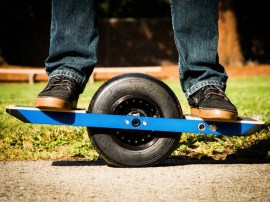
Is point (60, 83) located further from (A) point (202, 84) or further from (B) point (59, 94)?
(A) point (202, 84)

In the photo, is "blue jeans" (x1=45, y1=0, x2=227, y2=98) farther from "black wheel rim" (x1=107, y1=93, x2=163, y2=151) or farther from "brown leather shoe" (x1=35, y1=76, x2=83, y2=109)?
"black wheel rim" (x1=107, y1=93, x2=163, y2=151)

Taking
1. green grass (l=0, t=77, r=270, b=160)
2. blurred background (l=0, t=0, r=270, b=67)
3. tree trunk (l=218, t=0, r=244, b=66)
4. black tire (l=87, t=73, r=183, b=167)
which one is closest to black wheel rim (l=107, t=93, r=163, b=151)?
black tire (l=87, t=73, r=183, b=167)

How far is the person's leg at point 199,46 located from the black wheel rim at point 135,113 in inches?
11.0

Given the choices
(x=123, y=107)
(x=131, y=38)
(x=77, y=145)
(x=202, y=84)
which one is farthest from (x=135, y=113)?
(x=131, y=38)

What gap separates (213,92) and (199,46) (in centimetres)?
29

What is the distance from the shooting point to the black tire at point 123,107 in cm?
220

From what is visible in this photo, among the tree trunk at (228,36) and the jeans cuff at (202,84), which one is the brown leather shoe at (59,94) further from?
the tree trunk at (228,36)

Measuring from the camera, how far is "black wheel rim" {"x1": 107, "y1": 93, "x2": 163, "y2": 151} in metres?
2.23

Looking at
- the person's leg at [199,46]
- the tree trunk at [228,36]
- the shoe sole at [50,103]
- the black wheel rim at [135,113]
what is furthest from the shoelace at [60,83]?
the tree trunk at [228,36]

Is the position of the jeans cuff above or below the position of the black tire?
above

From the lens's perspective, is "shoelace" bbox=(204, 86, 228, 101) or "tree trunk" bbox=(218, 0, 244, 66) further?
"tree trunk" bbox=(218, 0, 244, 66)

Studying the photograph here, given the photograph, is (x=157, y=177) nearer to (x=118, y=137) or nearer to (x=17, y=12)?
(x=118, y=137)

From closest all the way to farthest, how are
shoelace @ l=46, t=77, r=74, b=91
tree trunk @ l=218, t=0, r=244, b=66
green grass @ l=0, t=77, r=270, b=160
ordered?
shoelace @ l=46, t=77, r=74, b=91 < green grass @ l=0, t=77, r=270, b=160 < tree trunk @ l=218, t=0, r=244, b=66

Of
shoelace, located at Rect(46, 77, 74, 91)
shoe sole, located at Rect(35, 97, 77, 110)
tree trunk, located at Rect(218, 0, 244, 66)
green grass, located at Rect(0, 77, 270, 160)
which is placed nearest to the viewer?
shoe sole, located at Rect(35, 97, 77, 110)
